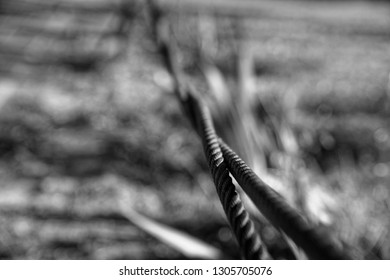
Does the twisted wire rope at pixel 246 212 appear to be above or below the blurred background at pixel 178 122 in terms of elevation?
above

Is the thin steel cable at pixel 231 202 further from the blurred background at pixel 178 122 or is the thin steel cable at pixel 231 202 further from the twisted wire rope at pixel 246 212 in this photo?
the blurred background at pixel 178 122

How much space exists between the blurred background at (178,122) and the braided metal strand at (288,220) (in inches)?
21.2

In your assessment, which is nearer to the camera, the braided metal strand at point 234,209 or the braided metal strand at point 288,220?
the braided metal strand at point 288,220

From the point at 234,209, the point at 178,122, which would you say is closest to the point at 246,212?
the point at 234,209

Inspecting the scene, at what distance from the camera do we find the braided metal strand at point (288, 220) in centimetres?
27

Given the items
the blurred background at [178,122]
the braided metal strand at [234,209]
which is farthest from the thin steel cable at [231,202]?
the blurred background at [178,122]

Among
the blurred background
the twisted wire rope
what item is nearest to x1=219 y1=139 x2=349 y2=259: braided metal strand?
the twisted wire rope

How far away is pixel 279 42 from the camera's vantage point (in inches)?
58.1

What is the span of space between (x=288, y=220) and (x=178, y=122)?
989 mm

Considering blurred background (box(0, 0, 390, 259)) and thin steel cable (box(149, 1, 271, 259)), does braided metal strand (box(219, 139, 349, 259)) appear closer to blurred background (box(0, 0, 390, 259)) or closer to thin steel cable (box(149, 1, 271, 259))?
thin steel cable (box(149, 1, 271, 259))

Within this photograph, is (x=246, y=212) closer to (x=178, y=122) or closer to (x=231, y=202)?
(x=231, y=202)

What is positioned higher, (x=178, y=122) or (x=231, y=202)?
(x=231, y=202)

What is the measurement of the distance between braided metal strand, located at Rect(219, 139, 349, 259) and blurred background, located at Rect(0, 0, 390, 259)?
0.54 meters

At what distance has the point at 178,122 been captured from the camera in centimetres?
126
